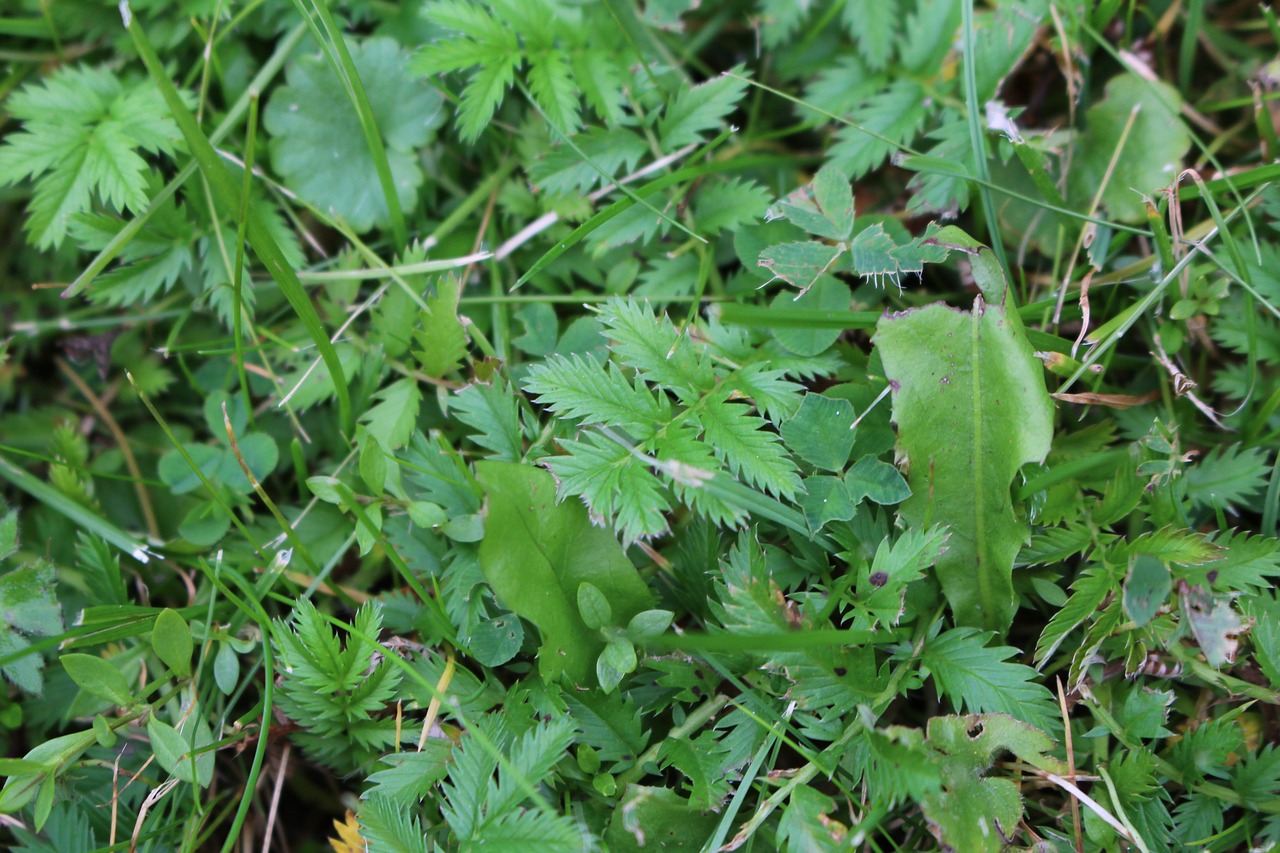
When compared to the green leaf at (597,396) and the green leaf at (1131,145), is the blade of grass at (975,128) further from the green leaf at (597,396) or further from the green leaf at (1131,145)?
the green leaf at (597,396)

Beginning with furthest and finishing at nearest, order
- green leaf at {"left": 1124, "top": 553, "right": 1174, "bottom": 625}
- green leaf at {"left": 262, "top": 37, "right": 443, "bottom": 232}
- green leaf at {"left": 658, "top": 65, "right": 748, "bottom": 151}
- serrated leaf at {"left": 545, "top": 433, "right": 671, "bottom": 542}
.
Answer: green leaf at {"left": 262, "top": 37, "right": 443, "bottom": 232}, green leaf at {"left": 658, "top": 65, "right": 748, "bottom": 151}, serrated leaf at {"left": 545, "top": 433, "right": 671, "bottom": 542}, green leaf at {"left": 1124, "top": 553, "right": 1174, "bottom": 625}

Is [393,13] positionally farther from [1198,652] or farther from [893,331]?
[1198,652]

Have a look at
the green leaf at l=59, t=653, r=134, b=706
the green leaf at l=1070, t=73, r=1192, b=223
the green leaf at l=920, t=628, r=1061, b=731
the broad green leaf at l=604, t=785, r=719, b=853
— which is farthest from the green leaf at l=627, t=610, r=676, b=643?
the green leaf at l=1070, t=73, r=1192, b=223

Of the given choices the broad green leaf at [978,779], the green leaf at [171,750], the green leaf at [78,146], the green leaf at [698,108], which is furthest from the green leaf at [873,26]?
the green leaf at [171,750]

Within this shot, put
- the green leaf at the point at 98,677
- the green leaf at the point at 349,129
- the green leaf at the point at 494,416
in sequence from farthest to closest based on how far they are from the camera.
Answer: the green leaf at the point at 349,129, the green leaf at the point at 494,416, the green leaf at the point at 98,677

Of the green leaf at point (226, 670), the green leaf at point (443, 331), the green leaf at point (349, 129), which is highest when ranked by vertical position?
the green leaf at point (349, 129)

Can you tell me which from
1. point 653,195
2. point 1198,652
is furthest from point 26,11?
point 1198,652

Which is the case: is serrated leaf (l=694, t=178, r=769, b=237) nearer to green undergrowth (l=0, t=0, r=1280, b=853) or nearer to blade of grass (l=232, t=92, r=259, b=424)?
green undergrowth (l=0, t=0, r=1280, b=853)
